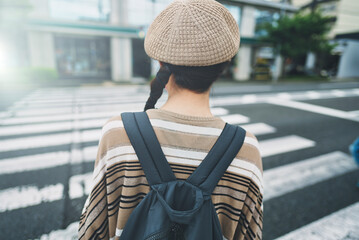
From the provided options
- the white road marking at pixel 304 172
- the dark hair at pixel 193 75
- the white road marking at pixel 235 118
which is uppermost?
the dark hair at pixel 193 75

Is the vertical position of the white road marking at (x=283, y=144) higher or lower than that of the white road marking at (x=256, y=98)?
lower

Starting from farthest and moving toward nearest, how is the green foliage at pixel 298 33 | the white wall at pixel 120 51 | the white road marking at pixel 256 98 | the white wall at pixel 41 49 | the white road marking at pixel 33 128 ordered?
1. the green foliage at pixel 298 33
2. the white wall at pixel 120 51
3. the white wall at pixel 41 49
4. the white road marking at pixel 256 98
5. the white road marking at pixel 33 128

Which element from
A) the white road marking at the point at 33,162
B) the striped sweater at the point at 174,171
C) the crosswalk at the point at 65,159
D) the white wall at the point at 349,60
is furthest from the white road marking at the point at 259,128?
the white wall at the point at 349,60

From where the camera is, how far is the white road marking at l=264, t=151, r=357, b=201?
3.29 meters

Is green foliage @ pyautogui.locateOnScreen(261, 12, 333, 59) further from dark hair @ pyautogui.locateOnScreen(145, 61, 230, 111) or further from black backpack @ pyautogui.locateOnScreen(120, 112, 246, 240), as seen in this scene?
black backpack @ pyautogui.locateOnScreen(120, 112, 246, 240)

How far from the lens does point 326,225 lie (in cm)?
253

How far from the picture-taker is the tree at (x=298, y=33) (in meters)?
19.2

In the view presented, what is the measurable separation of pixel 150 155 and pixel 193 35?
485 millimetres

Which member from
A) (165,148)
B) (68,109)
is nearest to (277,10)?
(68,109)

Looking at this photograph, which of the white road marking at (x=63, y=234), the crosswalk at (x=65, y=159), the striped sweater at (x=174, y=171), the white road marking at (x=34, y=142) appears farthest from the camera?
the white road marking at (x=34, y=142)

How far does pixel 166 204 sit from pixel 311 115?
8341 mm

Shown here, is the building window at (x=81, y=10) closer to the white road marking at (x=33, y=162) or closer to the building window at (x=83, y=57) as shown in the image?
the building window at (x=83, y=57)

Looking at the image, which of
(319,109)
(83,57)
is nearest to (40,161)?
(319,109)

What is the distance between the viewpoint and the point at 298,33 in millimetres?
19344
